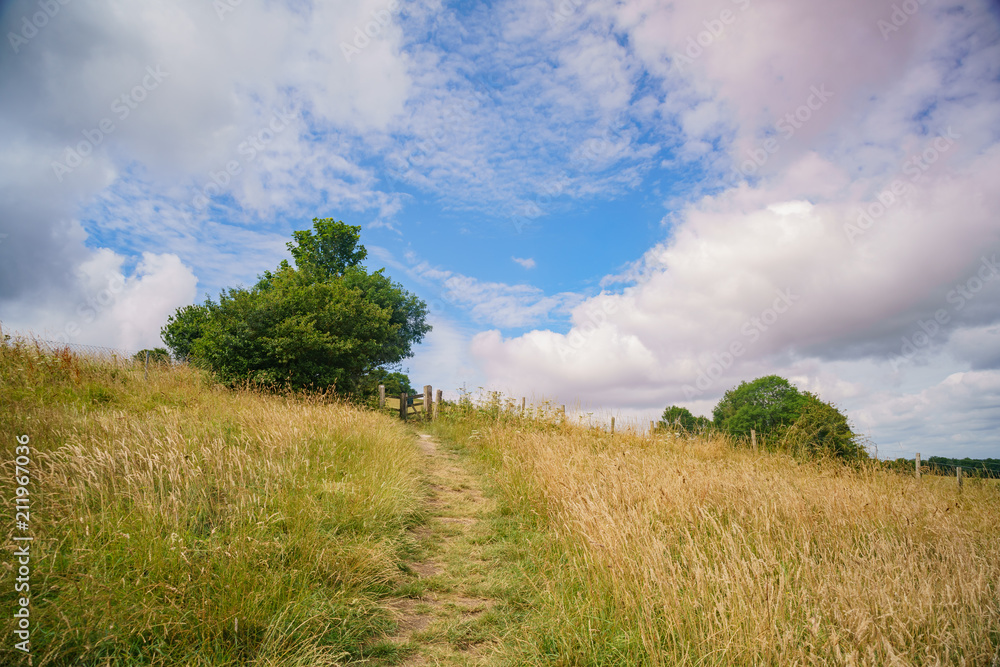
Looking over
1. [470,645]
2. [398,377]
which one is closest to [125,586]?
[470,645]

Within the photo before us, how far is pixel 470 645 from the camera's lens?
3322 millimetres

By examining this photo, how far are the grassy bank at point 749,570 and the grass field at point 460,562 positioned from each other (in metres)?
0.03

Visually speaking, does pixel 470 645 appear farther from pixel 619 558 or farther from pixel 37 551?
pixel 37 551

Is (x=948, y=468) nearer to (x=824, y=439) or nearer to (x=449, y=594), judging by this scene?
(x=824, y=439)

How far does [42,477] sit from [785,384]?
56.0 metres

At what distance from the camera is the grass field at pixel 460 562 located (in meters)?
2.59

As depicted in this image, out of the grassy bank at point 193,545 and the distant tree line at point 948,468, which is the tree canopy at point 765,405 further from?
the grassy bank at point 193,545

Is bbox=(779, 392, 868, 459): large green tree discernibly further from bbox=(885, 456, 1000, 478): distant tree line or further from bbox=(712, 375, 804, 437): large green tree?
bbox=(712, 375, 804, 437): large green tree

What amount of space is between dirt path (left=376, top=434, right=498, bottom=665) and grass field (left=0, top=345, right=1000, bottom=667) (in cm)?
3

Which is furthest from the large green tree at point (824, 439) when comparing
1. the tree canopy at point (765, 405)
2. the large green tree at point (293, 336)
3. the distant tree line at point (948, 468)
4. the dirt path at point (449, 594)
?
the tree canopy at point (765, 405)

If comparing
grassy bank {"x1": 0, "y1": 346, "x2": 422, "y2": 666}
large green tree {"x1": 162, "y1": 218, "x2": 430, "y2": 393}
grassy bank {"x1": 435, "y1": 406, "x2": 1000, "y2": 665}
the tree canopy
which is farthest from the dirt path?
the tree canopy

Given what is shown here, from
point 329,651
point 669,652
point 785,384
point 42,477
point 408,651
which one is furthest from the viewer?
point 785,384

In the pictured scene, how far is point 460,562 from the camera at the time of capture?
4891 mm

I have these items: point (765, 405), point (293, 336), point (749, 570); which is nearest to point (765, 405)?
point (765, 405)
